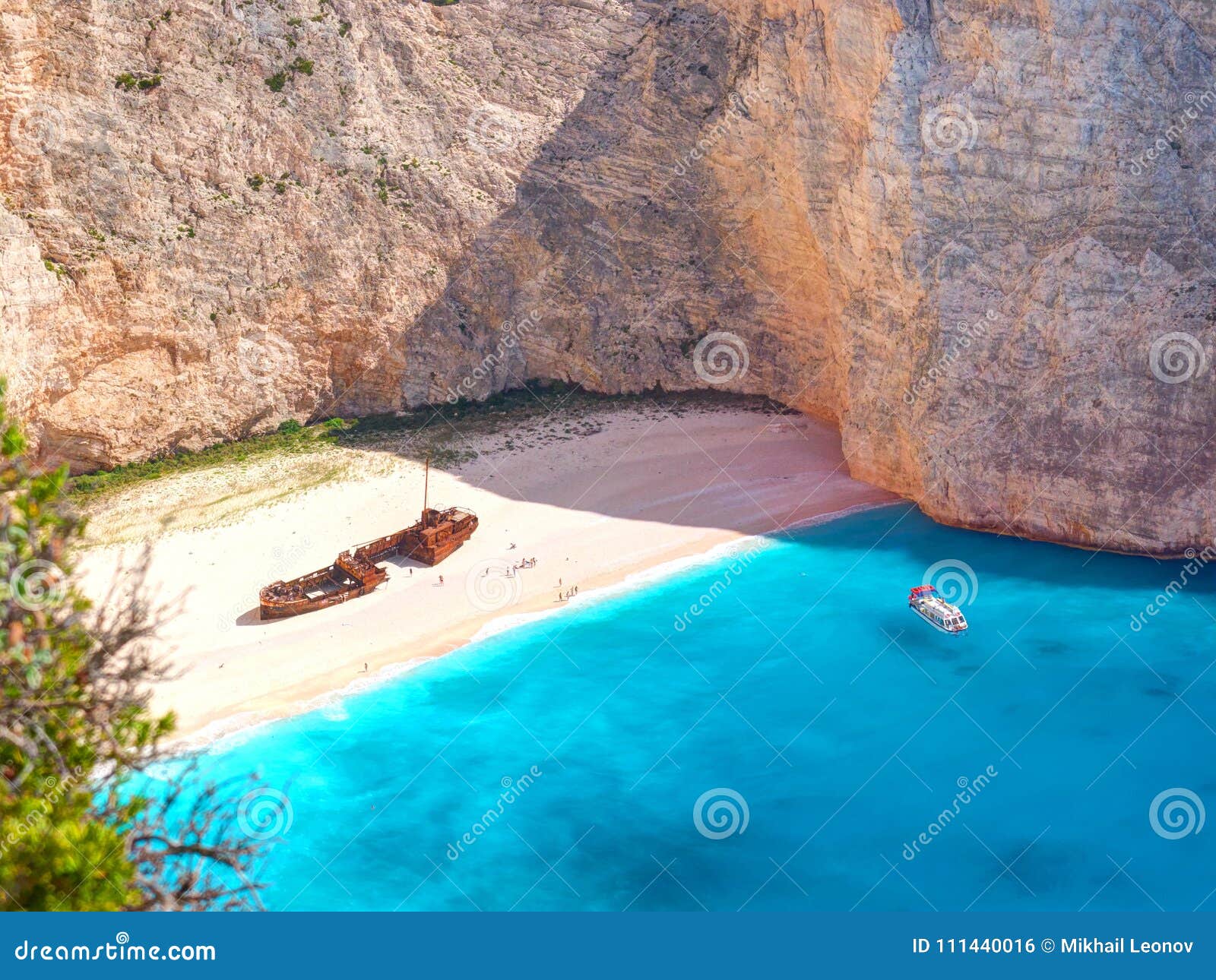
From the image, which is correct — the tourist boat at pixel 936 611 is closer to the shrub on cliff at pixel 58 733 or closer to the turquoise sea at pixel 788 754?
the turquoise sea at pixel 788 754

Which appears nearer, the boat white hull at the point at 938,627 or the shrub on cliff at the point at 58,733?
the shrub on cliff at the point at 58,733

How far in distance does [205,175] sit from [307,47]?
6.06 m

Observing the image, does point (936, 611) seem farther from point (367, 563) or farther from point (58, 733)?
point (58, 733)

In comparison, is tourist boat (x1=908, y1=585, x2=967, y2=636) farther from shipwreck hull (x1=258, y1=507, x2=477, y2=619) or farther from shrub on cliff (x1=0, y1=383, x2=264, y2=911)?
shrub on cliff (x1=0, y1=383, x2=264, y2=911)

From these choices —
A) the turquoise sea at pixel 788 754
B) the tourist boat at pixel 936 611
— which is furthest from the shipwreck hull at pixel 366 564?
the tourist boat at pixel 936 611

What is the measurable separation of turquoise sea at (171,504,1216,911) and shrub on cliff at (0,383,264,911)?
10.3 meters

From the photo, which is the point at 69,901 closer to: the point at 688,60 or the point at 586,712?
the point at 586,712

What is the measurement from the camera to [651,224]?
44.2m

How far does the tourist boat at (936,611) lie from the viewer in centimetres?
3062

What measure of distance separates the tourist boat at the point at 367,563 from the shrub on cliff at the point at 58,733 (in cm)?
1865

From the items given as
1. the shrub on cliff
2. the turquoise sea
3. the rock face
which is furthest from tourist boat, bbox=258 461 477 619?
the shrub on cliff

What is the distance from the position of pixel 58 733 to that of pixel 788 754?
16754 millimetres

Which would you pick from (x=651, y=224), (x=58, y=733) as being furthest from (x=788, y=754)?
(x=651, y=224)

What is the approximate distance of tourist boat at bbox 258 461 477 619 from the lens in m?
31.7
